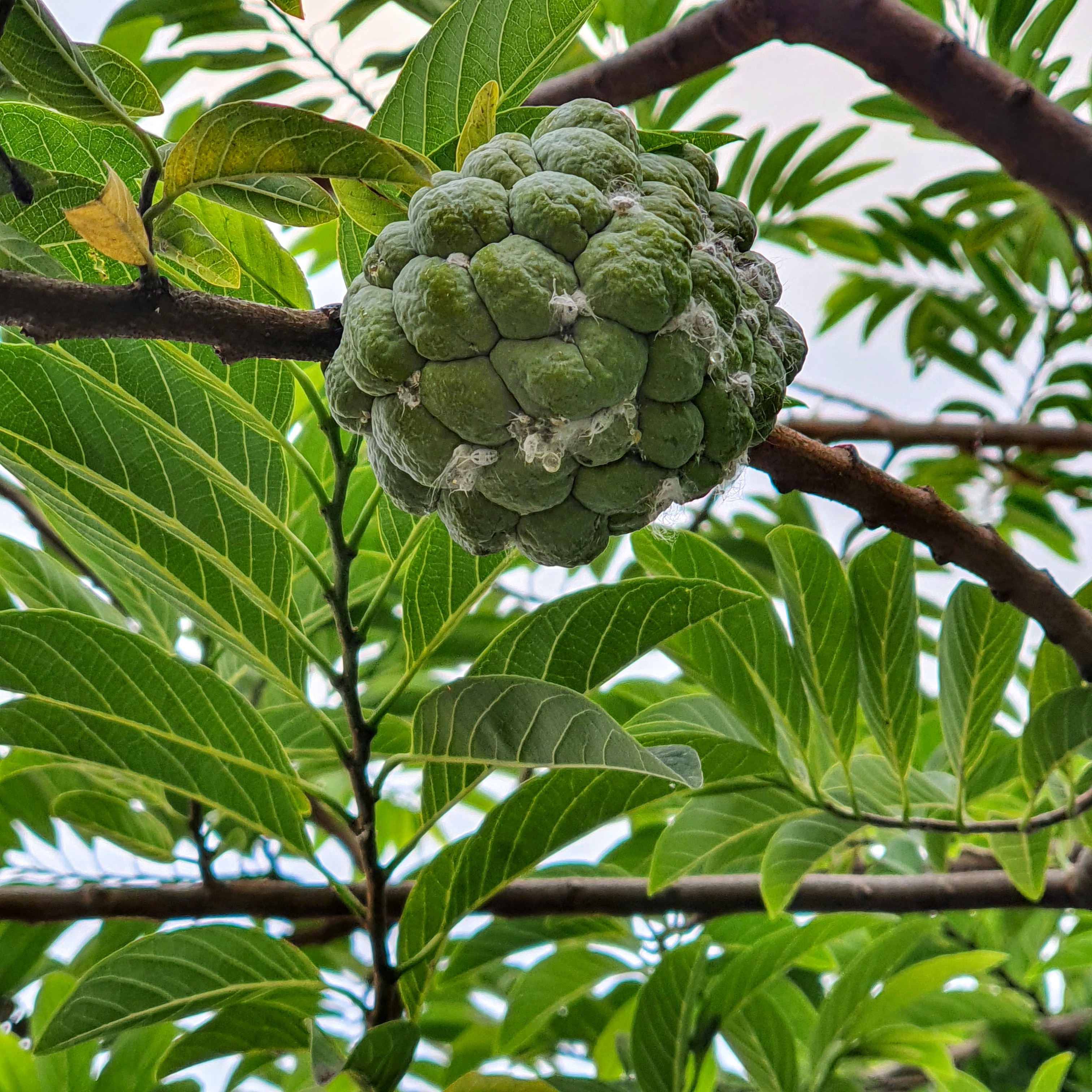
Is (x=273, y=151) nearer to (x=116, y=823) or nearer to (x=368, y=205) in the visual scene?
(x=368, y=205)

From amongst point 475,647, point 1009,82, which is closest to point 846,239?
point 1009,82

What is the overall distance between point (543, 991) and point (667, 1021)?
1.17ft

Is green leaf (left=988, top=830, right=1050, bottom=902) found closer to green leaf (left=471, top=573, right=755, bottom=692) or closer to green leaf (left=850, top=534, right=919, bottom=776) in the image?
green leaf (left=850, top=534, right=919, bottom=776)

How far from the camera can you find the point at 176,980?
3.98 ft

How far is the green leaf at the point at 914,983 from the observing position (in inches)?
60.7

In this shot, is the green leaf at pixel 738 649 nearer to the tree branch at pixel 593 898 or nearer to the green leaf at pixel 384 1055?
the tree branch at pixel 593 898

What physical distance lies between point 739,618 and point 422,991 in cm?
63

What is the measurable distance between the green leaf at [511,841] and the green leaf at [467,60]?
710mm

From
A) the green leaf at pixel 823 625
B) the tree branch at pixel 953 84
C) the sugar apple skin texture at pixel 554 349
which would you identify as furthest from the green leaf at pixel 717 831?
the tree branch at pixel 953 84

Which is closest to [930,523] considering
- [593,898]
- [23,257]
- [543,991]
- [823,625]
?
[823,625]

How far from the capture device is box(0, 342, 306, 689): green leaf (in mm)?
1033

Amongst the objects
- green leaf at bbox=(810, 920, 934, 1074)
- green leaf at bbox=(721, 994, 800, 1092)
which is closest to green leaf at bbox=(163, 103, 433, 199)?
green leaf at bbox=(810, 920, 934, 1074)

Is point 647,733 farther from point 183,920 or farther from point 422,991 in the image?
point 183,920

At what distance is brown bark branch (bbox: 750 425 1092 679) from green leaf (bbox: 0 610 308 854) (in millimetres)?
641
